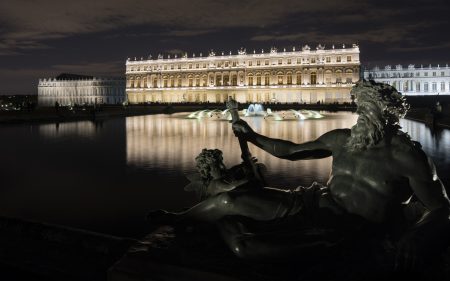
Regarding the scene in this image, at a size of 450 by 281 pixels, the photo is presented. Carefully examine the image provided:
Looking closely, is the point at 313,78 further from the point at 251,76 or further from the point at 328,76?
the point at 251,76

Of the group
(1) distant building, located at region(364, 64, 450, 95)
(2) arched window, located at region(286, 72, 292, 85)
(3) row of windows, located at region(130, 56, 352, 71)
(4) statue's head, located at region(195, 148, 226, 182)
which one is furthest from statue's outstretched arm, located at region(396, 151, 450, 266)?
(1) distant building, located at region(364, 64, 450, 95)

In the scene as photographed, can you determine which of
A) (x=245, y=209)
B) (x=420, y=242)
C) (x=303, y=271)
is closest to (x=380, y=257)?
(x=420, y=242)

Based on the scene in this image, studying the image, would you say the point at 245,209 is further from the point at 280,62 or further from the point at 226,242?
the point at 280,62

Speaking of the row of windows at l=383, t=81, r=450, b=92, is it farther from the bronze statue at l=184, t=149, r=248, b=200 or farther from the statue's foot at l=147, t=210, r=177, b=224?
the statue's foot at l=147, t=210, r=177, b=224

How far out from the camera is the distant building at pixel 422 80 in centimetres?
9494

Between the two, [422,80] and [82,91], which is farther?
[82,91]

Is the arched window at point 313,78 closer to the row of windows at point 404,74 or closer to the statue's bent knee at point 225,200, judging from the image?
the row of windows at point 404,74

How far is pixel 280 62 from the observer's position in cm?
9394

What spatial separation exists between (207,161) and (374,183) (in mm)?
1124

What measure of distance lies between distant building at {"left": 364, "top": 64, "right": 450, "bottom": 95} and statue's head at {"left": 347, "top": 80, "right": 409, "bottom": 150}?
323ft

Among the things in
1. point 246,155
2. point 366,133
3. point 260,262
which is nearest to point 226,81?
point 246,155

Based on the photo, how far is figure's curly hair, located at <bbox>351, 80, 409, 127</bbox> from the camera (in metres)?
2.58

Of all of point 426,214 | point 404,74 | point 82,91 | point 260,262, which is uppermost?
point 404,74

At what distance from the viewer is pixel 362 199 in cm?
268
